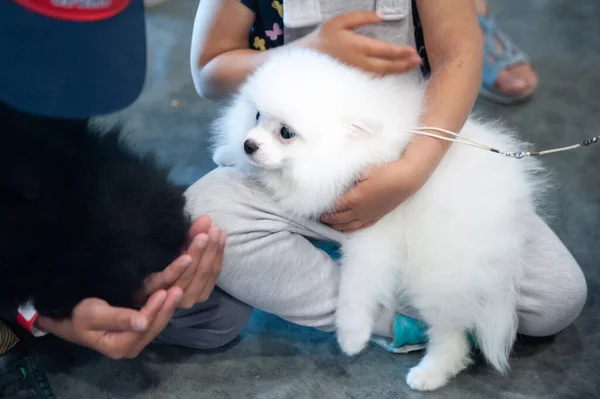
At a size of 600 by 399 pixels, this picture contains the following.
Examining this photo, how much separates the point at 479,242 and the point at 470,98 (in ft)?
0.80

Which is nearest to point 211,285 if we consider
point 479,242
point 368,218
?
point 368,218

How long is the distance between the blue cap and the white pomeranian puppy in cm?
23

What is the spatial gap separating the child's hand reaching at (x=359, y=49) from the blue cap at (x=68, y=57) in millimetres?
352

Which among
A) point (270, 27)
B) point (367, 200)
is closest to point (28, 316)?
point (367, 200)

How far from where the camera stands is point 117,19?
1.91 feet

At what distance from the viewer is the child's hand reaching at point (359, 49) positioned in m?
0.89

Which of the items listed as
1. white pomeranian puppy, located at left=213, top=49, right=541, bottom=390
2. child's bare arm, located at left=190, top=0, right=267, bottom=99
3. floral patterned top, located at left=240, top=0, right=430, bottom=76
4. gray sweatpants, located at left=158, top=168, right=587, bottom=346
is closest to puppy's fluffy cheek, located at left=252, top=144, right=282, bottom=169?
white pomeranian puppy, located at left=213, top=49, right=541, bottom=390

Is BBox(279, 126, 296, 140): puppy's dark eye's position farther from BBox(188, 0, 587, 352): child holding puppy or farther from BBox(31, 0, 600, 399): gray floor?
BBox(31, 0, 600, 399): gray floor

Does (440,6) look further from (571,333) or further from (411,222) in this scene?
(571,333)

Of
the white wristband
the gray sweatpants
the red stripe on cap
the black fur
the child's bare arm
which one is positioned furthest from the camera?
the child's bare arm

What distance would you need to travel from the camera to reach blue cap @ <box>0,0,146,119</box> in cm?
56

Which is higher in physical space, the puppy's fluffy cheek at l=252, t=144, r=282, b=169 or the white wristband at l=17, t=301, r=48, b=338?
the puppy's fluffy cheek at l=252, t=144, r=282, b=169

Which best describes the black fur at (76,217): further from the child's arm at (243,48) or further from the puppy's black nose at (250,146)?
the child's arm at (243,48)

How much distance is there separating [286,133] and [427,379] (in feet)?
1.41
